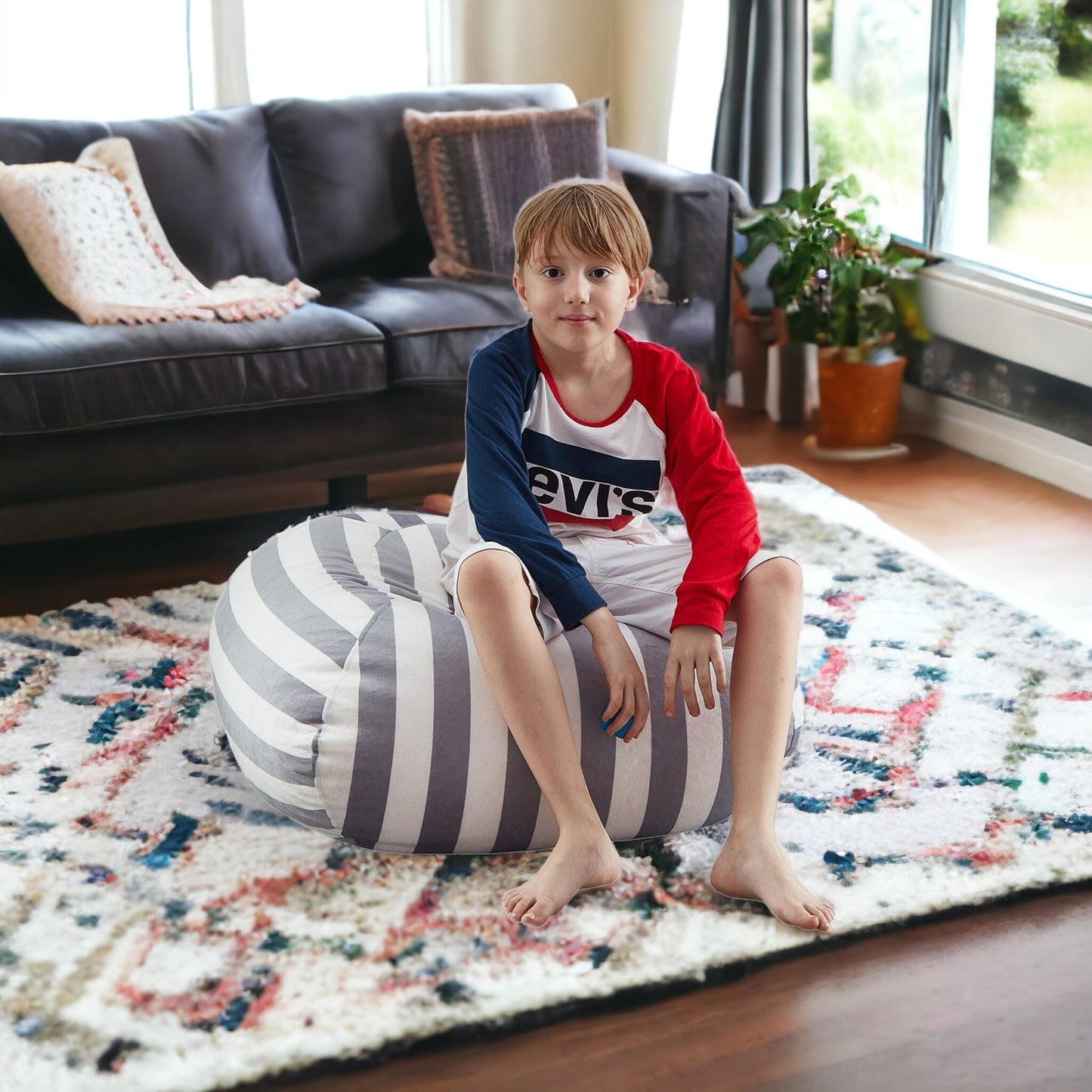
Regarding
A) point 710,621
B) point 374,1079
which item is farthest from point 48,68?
point 374,1079

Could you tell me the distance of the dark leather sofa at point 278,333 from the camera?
8.38 ft

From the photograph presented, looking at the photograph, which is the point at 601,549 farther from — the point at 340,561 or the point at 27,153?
the point at 27,153

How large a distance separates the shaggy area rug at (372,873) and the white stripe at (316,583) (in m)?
0.28

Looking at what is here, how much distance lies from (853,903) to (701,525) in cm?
50

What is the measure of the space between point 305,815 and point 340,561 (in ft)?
1.41

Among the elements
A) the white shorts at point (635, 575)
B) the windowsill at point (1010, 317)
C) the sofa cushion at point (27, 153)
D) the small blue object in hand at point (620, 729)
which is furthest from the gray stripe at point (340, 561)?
the windowsill at point (1010, 317)

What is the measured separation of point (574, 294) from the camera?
5.57 ft

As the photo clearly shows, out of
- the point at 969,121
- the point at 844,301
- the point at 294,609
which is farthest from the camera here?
the point at 969,121

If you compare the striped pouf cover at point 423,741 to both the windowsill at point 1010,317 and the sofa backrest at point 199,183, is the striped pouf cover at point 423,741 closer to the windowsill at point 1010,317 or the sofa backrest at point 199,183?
the sofa backrest at point 199,183

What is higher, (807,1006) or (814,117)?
(814,117)

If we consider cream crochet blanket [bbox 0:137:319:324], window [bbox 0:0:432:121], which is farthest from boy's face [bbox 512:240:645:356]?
window [bbox 0:0:432:121]

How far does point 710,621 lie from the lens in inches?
62.2

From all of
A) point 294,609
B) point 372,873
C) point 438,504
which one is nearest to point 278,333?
point 438,504

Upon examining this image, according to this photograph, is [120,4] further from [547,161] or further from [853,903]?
[853,903]
